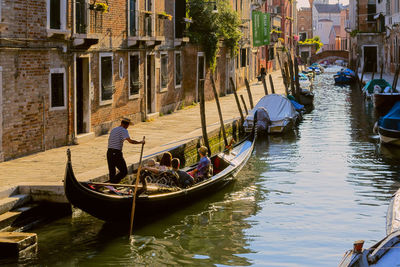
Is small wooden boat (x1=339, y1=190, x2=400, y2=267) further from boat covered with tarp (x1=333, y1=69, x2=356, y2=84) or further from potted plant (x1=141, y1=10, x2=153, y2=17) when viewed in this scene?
boat covered with tarp (x1=333, y1=69, x2=356, y2=84)

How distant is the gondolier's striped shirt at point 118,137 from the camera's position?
1134 cm

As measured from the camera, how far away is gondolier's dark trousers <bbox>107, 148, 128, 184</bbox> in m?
11.4

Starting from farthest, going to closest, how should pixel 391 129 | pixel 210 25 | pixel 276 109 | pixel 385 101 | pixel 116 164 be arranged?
pixel 210 25, pixel 385 101, pixel 276 109, pixel 391 129, pixel 116 164

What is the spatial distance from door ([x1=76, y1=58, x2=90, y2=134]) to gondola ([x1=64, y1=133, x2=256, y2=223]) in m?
4.28

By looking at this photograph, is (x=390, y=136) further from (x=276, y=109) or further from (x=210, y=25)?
(x=210, y=25)

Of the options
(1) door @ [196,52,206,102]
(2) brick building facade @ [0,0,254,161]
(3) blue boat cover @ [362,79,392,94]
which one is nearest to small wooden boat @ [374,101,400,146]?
(2) brick building facade @ [0,0,254,161]

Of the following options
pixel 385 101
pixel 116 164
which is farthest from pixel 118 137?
pixel 385 101

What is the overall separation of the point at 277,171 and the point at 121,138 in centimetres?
559

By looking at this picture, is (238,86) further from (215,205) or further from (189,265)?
(189,265)

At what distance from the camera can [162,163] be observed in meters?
12.2

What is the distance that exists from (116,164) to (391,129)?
33.6ft

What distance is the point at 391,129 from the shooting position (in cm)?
1920

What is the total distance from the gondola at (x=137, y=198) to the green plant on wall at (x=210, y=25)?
1394 centimetres

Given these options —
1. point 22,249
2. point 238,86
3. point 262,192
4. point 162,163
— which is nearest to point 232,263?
point 22,249
